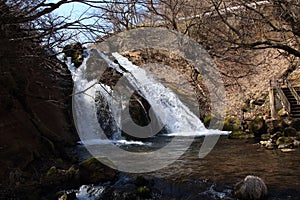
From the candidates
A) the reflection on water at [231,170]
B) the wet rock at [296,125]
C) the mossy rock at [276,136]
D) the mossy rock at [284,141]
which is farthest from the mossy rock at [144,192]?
the wet rock at [296,125]

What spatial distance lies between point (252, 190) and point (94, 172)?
319cm

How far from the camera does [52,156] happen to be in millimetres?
7773

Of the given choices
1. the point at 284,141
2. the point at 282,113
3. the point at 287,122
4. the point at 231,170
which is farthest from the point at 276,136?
the point at 231,170

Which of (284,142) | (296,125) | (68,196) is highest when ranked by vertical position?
(68,196)

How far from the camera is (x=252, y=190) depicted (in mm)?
5340

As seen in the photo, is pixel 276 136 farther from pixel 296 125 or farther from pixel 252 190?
pixel 252 190

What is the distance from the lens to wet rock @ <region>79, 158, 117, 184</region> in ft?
21.1

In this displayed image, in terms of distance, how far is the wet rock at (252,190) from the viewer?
5316mm

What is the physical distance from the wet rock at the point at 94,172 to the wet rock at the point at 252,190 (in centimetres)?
272

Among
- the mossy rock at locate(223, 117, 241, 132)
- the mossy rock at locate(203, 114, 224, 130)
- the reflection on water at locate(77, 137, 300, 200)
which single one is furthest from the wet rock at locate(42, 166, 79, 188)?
the mossy rock at locate(203, 114, 224, 130)

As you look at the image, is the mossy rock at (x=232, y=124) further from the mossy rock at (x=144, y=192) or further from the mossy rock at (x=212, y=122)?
the mossy rock at (x=144, y=192)

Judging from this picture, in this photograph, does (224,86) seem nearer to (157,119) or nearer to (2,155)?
(157,119)

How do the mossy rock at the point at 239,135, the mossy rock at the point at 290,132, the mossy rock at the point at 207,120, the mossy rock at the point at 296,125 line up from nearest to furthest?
the mossy rock at the point at 290,132 < the mossy rock at the point at 296,125 < the mossy rock at the point at 239,135 < the mossy rock at the point at 207,120

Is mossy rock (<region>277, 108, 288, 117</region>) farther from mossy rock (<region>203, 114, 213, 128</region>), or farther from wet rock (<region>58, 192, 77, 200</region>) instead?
wet rock (<region>58, 192, 77, 200</region>)
